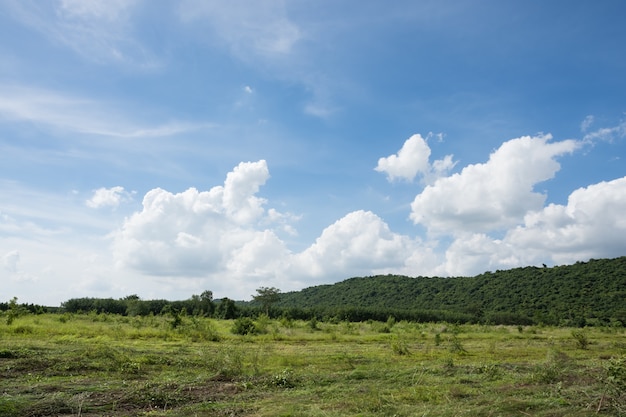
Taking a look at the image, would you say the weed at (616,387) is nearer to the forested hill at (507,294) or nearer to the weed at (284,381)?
the weed at (284,381)

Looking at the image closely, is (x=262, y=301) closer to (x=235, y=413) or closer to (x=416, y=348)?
(x=416, y=348)

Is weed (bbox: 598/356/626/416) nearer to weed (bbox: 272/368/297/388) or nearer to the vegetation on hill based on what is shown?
weed (bbox: 272/368/297/388)

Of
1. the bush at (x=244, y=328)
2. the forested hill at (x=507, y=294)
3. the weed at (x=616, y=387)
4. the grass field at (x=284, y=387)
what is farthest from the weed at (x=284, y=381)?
the forested hill at (x=507, y=294)

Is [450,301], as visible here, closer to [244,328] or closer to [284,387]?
[244,328]

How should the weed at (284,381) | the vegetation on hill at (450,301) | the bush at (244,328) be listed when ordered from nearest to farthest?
the weed at (284,381), the bush at (244,328), the vegetation on hill at (450,301)

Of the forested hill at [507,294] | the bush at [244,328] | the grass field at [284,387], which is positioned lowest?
the grass field at [284,387]

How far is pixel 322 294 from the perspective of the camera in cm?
11381

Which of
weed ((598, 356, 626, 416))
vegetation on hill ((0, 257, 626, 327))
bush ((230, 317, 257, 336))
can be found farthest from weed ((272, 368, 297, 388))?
vegetation on hill ((0, 257, 626, 327))

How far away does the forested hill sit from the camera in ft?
209

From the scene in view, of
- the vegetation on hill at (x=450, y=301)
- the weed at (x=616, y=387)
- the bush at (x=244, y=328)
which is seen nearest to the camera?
the weed at (x=616, y=387)

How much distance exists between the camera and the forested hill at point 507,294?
6372 cm

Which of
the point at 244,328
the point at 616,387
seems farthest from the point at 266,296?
the point at 616,387

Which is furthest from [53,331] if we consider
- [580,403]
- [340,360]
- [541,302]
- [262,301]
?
[541,302]

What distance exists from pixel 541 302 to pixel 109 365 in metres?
73.4
